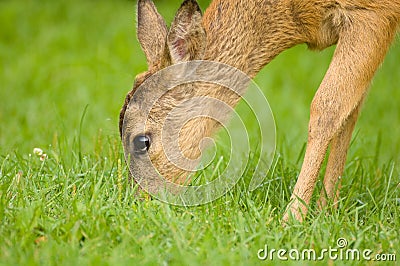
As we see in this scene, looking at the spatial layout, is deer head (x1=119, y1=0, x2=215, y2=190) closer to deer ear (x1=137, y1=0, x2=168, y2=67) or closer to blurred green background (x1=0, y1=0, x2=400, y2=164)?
deer ear (x1=137, y1=0, x2=168, y2=67)

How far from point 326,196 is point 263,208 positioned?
1.77ft

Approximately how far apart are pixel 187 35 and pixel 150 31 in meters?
0.46

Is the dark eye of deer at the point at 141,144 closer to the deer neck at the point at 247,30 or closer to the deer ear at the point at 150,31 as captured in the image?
the deer ear at the point at 150,31

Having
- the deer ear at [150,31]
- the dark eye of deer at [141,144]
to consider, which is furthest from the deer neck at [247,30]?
the dark eye of deer at [141,144]

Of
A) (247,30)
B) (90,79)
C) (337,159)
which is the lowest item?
(337,159)

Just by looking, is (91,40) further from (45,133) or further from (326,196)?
(326,196)

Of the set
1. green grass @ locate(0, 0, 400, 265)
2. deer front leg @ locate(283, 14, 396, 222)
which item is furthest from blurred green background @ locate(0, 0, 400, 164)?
deer front leg @ locate(283, 14, 396, 222)

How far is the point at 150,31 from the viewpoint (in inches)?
229

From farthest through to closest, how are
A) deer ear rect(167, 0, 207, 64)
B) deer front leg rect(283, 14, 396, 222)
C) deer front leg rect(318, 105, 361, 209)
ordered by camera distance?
deer front leg rect(318, 105, 361, 209) < deer front leg rect(283, 14, 396, 222) < deer ear rect(167, 0, 207, 64)

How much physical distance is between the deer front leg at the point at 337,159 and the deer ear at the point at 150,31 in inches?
57.1

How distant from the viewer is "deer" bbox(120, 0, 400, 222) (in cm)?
541

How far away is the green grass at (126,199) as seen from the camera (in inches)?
175

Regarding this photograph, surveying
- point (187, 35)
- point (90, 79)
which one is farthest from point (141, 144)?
point (90, 79)

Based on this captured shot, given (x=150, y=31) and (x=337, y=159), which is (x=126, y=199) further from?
(x=337, y=159)
